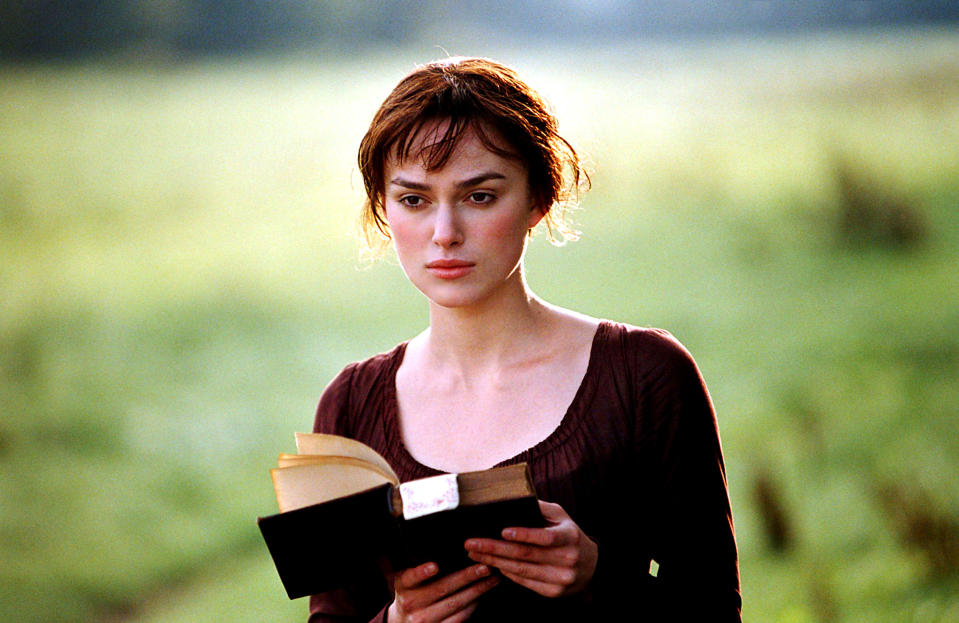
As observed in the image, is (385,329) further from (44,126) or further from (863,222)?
(863,222)

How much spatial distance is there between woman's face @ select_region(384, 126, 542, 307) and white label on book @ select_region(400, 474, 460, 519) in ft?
1.25

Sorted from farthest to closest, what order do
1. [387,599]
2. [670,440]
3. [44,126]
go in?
[44,126] → [387,599] → [670,440]

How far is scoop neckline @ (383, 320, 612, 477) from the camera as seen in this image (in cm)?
162

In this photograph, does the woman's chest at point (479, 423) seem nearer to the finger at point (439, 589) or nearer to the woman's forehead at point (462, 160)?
the finger at point (439, 589)

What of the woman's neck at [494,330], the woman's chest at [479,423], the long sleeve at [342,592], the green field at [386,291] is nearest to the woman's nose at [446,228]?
the woman's neck at [494,330]

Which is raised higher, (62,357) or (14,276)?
(14,276)

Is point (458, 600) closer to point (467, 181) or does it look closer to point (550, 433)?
point (550, 433)

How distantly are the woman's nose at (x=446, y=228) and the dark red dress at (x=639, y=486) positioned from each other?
1.01 feet

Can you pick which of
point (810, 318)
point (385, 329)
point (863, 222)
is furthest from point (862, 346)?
point (385, 329)

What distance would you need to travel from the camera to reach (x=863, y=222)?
3439 mm

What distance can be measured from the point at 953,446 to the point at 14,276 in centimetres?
307

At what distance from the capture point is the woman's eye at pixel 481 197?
1584mm

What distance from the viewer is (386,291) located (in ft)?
11.9

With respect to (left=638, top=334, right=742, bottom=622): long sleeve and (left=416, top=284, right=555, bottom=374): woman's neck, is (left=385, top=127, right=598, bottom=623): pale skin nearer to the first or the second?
(left=416, top=284, right=555, bottom=374): woman's neck
